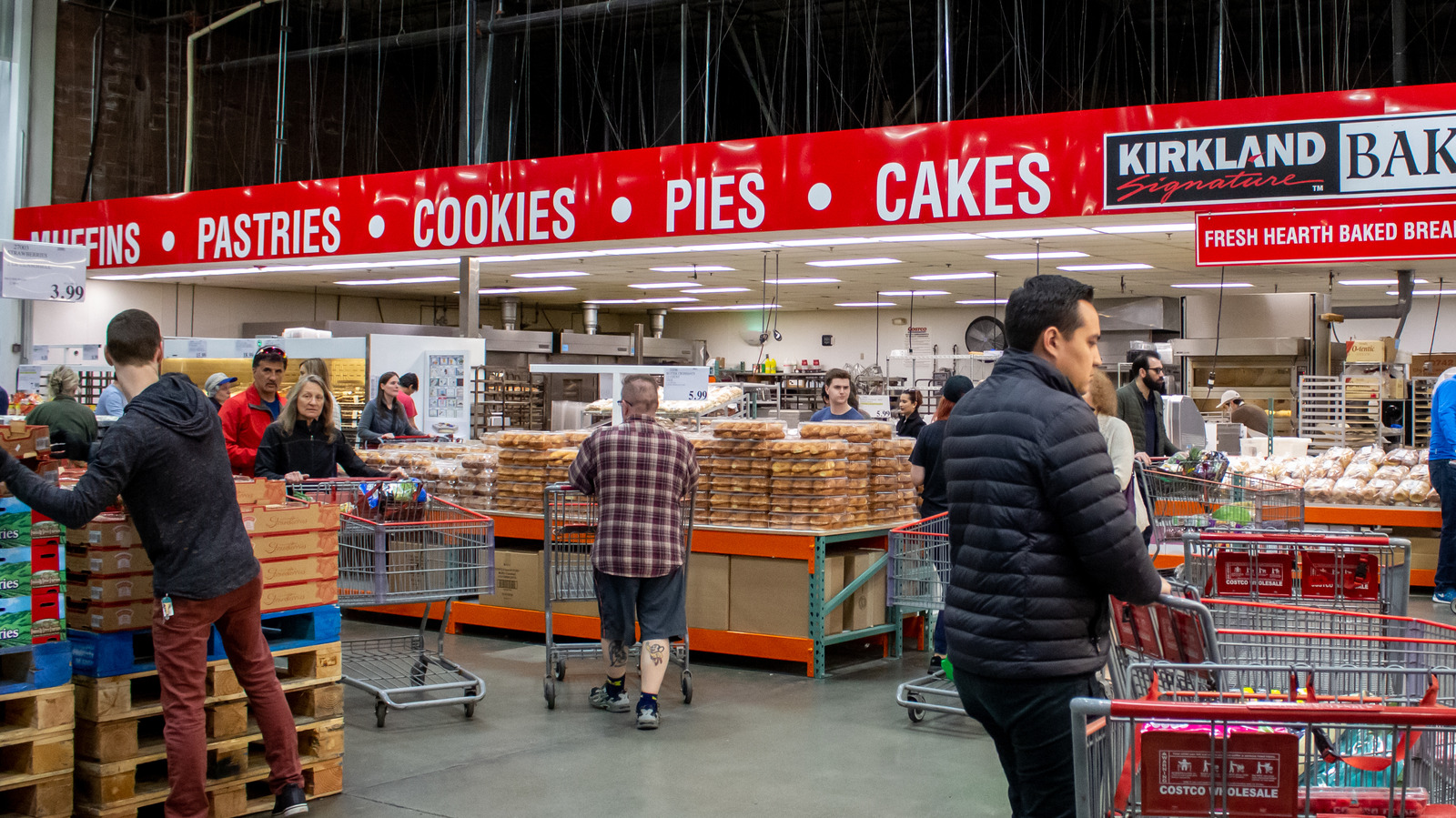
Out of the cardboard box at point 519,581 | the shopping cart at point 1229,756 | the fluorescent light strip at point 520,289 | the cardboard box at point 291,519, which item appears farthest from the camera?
the fluorescent light strip at point 520,289

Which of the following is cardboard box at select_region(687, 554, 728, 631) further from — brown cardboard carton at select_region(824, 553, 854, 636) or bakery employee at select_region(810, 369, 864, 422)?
bakery employee at select_region(810, 369, 864, 422)

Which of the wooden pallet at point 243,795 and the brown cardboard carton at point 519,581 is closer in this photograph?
the wooden pallet at point 243,795

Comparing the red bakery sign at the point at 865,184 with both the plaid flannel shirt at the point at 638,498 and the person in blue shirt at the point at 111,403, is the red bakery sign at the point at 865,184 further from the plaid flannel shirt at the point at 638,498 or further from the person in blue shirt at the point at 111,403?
the plaid flannel shirt at the point at 638,498

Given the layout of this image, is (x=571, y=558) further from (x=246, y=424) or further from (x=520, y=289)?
(x=520, y=289)

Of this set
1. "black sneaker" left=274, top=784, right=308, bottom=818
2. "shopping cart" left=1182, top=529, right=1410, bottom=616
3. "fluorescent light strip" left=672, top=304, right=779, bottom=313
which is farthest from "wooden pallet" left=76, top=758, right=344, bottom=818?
"fluorescent light strip" left=672, top=304, right=779, bottom=313

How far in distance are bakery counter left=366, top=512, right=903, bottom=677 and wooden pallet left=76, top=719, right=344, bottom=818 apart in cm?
280

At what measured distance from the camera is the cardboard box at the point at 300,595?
457 cm

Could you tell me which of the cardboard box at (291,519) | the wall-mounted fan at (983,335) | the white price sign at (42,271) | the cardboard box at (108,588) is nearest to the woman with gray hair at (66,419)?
the white price sign at (42,271)

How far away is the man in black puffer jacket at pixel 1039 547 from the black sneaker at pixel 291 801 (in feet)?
8.66

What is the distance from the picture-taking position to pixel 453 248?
1193 cm

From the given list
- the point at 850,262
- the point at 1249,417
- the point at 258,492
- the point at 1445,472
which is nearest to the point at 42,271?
Answer: the point at 850,262

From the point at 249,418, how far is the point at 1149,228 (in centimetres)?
732

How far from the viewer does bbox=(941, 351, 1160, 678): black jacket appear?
102 inches
